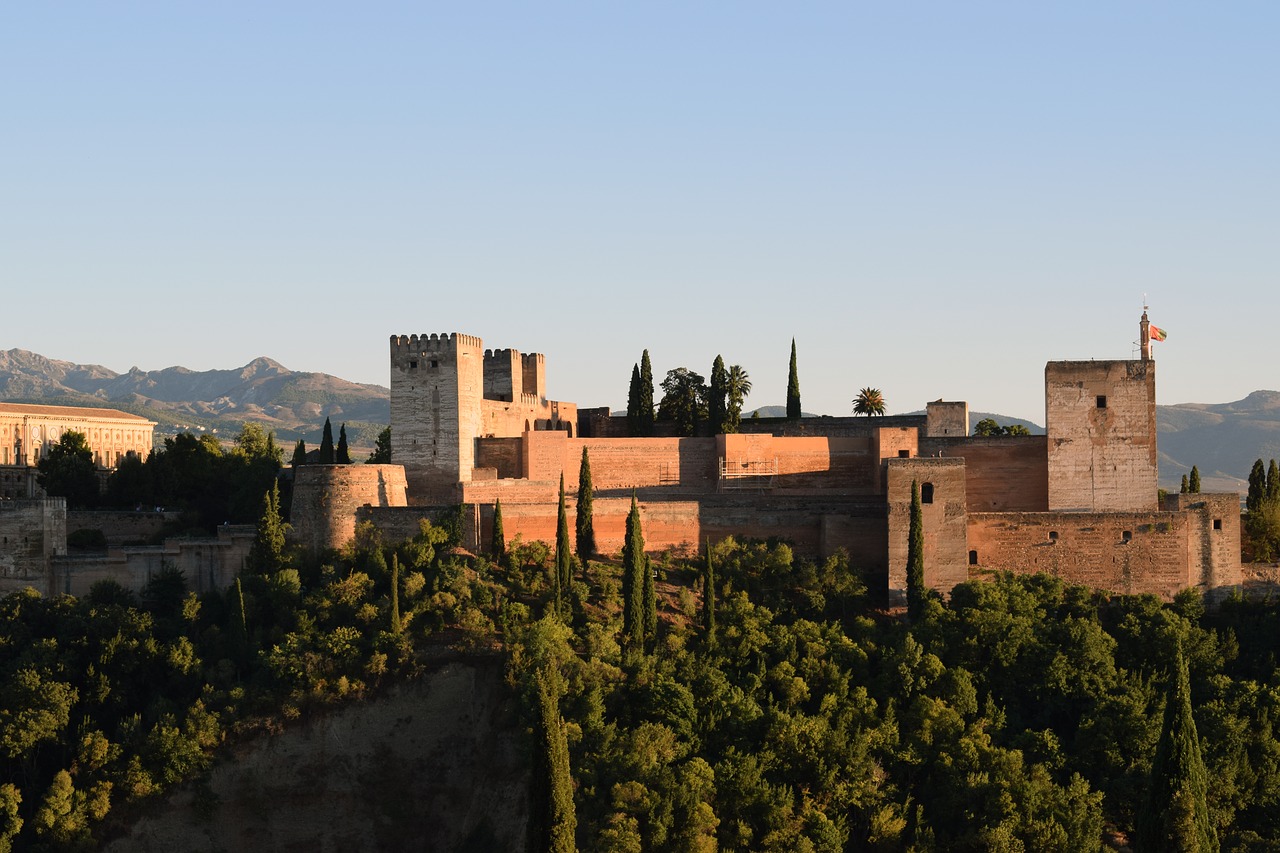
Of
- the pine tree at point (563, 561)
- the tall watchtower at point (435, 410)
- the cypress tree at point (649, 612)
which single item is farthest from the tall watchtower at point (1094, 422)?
the tall watchtower at point (435, 410)

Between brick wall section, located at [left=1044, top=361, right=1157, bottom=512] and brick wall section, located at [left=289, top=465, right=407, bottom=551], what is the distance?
16.4 metres

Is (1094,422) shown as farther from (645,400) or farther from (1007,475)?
(645,400)

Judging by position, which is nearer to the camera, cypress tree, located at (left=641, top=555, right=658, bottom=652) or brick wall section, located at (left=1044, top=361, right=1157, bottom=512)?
cypress tree, located at (left=641, top=555, right=658, bottom=652)

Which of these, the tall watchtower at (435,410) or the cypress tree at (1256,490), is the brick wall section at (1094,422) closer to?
the cypress tree at (1256,490)

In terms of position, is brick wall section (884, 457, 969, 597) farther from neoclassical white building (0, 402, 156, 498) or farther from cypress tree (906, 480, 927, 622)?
neoclassical white building (0, 402, 156, 498)

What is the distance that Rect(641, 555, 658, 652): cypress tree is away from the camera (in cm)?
3856

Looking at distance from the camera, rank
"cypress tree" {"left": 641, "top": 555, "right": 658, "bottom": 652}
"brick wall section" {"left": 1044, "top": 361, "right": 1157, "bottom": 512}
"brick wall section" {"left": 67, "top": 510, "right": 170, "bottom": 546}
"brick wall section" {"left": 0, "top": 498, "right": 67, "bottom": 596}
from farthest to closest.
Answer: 1. "brick wall section" {"left": 67, "top": 510, "right": 170, "bottom": 546}
2. "brick wall section" {"left": 1044, "top": 361, "right": 1157, "bottom": 512}
3. "brick wall section" {"left": 0, "top": 498, "right": 67, "bottom": 596}
4. "cypress tree" {"left": 641, "top": 555, "right": 658, "bottom": 652}

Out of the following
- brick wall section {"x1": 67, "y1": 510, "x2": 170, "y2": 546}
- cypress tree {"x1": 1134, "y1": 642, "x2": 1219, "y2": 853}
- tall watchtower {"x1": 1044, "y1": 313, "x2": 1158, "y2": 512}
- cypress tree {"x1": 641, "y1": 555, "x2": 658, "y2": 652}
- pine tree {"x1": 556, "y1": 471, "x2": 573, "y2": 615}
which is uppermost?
tall watchtower {"x1": 1044, "y1": 313, "x2": 1158, "y2": 512}

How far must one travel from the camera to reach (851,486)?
45.1m

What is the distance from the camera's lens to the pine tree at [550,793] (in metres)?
28.8

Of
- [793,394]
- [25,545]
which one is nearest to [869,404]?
[793,394]

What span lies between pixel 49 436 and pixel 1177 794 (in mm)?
42245

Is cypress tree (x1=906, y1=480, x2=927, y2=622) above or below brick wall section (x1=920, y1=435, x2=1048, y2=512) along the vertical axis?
below

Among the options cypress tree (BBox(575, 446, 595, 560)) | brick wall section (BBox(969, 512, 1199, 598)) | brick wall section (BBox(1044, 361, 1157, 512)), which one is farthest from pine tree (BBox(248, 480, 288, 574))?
brick wall section (BBox(1044, 361, 1157, 512))
